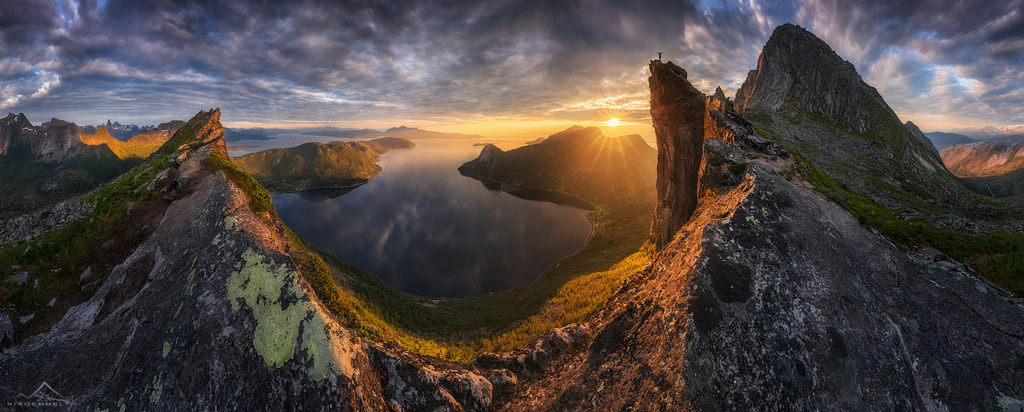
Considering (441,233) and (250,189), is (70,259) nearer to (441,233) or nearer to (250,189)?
(250,189)

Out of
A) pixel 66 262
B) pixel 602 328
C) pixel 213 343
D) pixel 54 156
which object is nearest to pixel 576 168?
pixel 602 328

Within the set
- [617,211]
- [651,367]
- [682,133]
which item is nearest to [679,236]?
[651,367]

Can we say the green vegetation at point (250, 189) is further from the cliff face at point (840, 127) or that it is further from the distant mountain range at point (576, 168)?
the distant mountain range at point (576, 168)

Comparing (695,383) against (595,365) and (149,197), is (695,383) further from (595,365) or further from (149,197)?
(149,197)

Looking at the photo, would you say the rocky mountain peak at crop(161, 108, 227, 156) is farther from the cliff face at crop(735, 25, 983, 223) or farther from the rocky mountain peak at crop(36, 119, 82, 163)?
the rocky mountain peak at crop(36, 119, 82, 163)

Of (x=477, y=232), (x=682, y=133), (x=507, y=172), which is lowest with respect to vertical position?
(x=477, y=232)

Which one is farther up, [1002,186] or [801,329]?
[1002,186]
